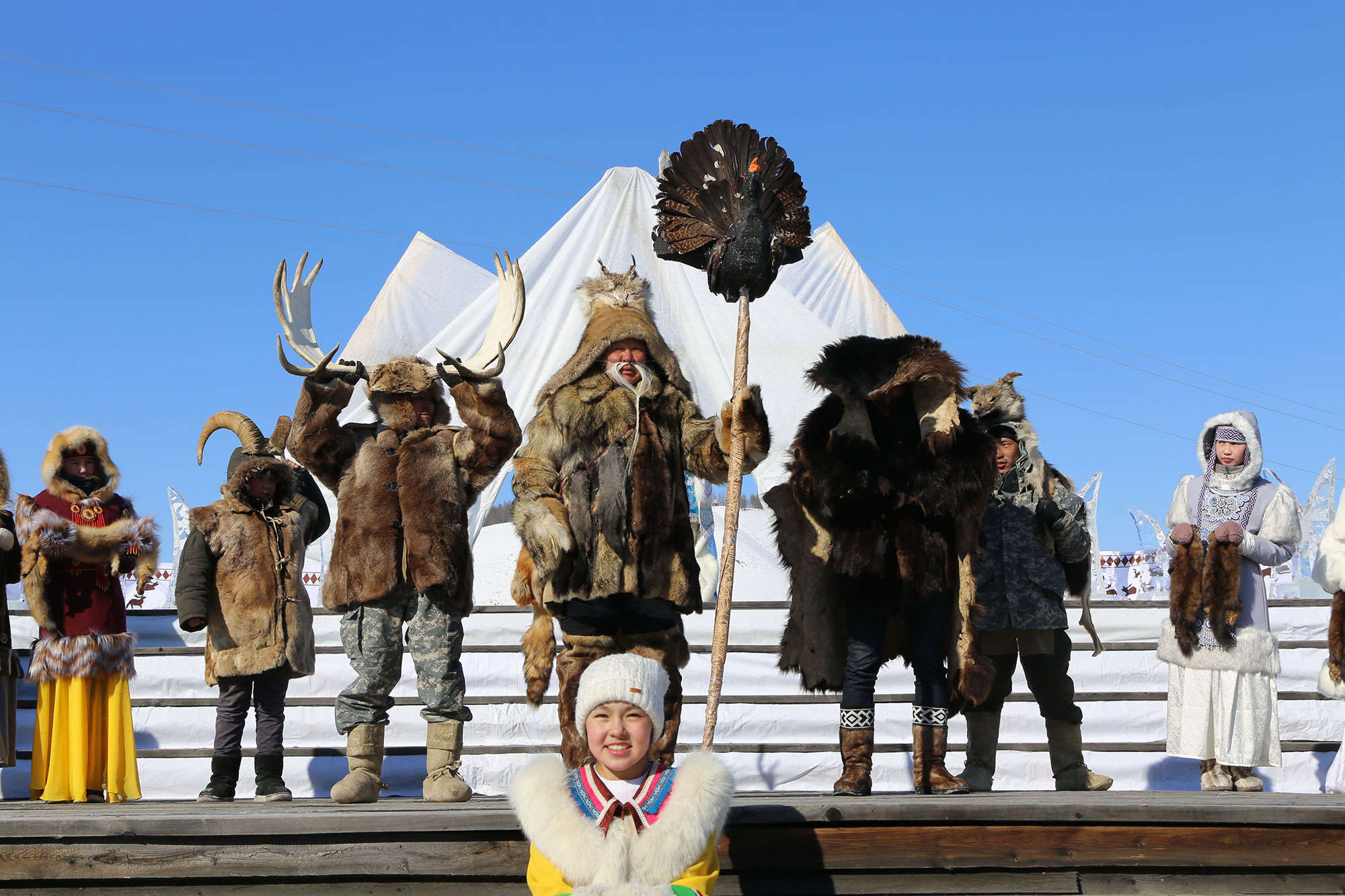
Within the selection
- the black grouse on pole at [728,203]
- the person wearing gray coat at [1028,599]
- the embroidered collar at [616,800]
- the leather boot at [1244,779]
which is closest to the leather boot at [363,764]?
the embroidered collar at [616,800]

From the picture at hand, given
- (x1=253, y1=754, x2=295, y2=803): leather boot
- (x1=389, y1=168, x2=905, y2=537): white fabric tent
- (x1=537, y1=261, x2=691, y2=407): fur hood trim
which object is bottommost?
(x1=253, y1=754, x2=295, y2=803): leather boot

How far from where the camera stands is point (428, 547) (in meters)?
4.26

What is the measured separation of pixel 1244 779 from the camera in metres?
4.66

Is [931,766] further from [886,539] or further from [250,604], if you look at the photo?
[250,604]

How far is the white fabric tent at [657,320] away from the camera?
12297mm

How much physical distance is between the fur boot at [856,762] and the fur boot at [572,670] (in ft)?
2.64

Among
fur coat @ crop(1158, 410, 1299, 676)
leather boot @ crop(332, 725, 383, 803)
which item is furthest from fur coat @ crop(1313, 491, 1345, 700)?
leather boot @ crop(332, 725, 383, 803)

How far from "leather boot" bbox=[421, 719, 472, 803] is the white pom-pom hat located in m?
1.55

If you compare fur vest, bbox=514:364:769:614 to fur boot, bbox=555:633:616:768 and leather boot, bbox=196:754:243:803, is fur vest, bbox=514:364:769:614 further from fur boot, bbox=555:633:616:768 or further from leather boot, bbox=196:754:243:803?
leather boot, bbox=196:754:243:803

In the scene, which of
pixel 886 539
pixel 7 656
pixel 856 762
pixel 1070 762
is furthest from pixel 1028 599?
pixel 7 656

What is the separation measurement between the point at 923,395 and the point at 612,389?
1046mm

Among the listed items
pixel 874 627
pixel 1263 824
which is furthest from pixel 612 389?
pixel 1263 824

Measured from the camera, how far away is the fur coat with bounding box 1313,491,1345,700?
15.8ft

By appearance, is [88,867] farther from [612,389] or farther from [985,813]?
[985,813]
